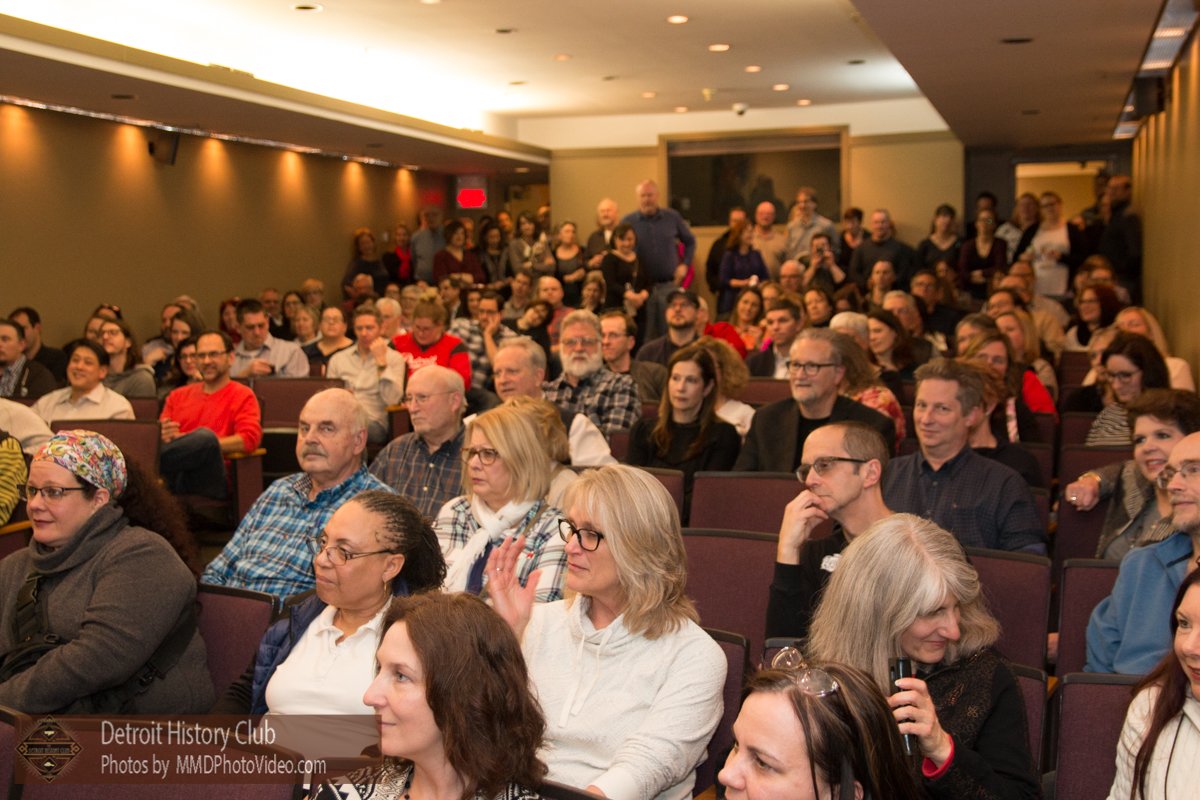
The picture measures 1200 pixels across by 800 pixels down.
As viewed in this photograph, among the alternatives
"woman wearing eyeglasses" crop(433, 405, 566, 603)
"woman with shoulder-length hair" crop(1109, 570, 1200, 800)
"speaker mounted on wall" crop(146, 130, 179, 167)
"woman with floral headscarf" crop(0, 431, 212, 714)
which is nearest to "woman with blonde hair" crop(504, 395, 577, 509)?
"woman wearing eyeglasses" crop(433, 405, 566, 603)

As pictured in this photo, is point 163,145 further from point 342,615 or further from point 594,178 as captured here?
point 342,615

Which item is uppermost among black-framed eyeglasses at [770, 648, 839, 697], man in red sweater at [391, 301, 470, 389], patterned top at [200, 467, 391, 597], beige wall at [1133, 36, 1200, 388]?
beige wall at [1133, 36, 1200, 388]

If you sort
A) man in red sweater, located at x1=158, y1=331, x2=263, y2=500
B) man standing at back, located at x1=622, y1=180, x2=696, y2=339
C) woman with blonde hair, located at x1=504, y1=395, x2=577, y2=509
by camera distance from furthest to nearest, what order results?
man standing at back, located at x1=622, y1=180, x2=696, y2=339, man in red sweater, located at x1=158, y1=331, x2=263, y2=500, woman with blonde hair, located at x1=504, y1=395, x2=577, y2=509

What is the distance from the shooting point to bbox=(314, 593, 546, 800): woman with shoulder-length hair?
1.80 meters

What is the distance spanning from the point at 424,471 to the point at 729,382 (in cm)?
147

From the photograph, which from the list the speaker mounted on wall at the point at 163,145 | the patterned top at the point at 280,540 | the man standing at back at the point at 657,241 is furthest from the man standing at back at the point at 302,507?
the speaker mounted on wall at the point at 163,145

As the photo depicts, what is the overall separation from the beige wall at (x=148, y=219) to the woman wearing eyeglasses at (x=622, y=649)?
8.85m

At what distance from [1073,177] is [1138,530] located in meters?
17.6

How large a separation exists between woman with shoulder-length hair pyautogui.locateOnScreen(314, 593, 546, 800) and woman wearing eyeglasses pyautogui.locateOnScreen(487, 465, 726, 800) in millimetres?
424

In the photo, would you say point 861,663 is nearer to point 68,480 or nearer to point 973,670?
point 973,670

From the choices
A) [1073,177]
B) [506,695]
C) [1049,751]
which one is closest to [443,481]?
[1049,751]

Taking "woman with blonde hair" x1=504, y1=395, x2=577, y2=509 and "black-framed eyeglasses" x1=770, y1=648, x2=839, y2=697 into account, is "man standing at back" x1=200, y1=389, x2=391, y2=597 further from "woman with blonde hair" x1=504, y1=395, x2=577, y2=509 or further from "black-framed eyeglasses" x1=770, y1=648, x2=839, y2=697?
"black-framed eyeglasses" x1=770, y1=648, x2=839, y2=697

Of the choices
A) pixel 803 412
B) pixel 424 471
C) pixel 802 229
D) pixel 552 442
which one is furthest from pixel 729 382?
pixel 802 229

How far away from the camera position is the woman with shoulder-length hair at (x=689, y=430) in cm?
486
